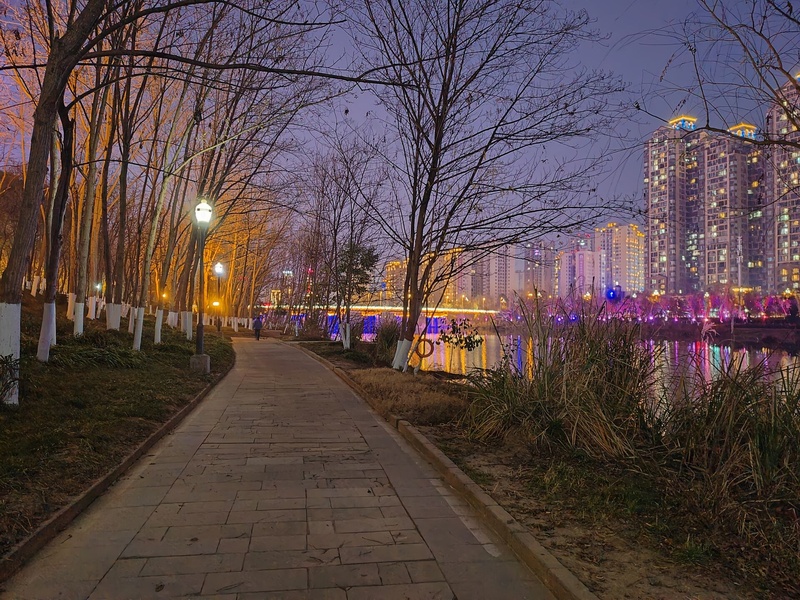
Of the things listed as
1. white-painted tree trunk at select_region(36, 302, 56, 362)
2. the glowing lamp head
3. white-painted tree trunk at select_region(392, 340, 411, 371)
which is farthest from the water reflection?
the glowing lamp head

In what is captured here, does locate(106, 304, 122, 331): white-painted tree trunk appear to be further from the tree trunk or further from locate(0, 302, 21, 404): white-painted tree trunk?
locate(0, 302, 21, 404): white-painted tree trunk

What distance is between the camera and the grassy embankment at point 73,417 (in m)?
5.24

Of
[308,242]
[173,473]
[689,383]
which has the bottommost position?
[173,473]

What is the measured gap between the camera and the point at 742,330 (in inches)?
391

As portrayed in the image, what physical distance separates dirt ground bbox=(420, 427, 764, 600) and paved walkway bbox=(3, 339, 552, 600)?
14.5 inches

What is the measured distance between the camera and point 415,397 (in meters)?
10.7

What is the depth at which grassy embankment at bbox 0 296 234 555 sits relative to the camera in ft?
17.2

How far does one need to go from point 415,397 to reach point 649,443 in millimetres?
5062

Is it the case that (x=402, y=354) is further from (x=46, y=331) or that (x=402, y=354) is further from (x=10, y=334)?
(x=10, y=334)

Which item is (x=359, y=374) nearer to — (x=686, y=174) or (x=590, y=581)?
(x=686, y=174)

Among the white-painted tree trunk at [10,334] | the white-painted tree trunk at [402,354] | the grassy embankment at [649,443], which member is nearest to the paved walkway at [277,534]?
the grassy embankment at [649,443]

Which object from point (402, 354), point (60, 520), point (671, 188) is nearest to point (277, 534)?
point (60, 520)

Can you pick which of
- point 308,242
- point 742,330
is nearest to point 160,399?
point 742,330

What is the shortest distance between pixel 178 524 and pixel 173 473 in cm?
182
